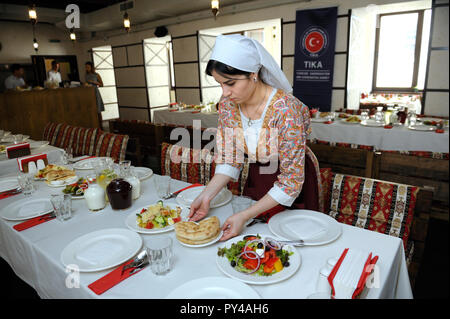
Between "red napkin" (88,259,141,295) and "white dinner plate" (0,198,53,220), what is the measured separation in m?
0.69

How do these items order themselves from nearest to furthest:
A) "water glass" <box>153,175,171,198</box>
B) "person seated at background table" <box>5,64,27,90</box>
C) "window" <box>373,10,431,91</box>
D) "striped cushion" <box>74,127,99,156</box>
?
"water glass" <box>153,175,171,198</box> < "striped cushion" <box>74,127,99,156</box> < "window" <box>373,10,431,91</box> < "person seated at background table" <box>5,64,27,90</box>

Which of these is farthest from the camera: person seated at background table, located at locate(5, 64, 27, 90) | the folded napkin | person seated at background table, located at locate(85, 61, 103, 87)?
person seated at background table, located at locate(85, 61, 103, 87)

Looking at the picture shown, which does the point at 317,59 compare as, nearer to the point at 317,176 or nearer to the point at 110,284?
the point at 317,176

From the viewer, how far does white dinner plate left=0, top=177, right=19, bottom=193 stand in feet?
6.31

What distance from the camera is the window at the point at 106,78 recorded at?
10.6 metres

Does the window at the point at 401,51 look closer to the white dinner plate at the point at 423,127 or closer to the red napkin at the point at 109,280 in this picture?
the white dinner plate at the point at 423,127

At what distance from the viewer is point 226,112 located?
59.9 inches

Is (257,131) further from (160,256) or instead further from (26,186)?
(26,186)

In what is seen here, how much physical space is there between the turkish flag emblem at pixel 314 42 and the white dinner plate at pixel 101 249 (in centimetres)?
549

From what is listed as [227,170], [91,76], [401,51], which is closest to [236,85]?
[227,170]

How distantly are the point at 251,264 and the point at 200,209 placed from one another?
47 centimetres

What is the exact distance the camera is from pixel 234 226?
3.97 ft

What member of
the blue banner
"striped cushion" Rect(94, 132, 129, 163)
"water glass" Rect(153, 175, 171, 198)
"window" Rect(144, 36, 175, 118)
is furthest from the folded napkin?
"window" Rect(144, 36, 175, 118)

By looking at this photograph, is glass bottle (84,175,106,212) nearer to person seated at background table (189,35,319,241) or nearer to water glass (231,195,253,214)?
person seated at background table (189,35,319,241)
